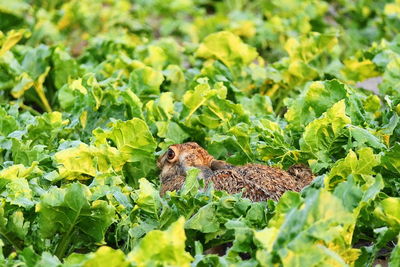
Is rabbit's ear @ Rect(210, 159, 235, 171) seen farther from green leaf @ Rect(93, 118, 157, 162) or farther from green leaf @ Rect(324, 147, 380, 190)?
green leaf @ Rect(324, 147, 380, 190)

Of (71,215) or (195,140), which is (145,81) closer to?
(195,140)

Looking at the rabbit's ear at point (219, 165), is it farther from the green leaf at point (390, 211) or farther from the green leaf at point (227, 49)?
the green leaf at point (227, 49)

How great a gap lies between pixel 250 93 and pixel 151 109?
3.82 ft

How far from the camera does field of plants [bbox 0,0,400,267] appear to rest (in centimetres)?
336

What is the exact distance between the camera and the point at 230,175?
163 inches

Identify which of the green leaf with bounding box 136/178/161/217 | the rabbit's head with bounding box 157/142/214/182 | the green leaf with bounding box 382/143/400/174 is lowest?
the rabbit's head with bounding box 157/142/214/182

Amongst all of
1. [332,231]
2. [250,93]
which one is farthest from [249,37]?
[332,231]

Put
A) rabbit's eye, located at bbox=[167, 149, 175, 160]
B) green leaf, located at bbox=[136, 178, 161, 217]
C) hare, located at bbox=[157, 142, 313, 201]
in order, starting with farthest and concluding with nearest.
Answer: rabbit's eye, located at bbox=[167, 149, 175, 160]
hare, located at bbox=[157, 142, 313, 201]
green leaf, located at bbox=[136, 178, 161, 217]

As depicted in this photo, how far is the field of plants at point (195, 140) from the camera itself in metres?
3.36

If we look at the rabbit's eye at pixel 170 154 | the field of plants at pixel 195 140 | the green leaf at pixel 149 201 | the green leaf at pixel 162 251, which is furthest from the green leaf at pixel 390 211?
the rabbit's eye at pixel 170 154

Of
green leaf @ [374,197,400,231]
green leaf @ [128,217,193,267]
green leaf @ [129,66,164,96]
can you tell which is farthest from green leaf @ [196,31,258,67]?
green leaf @ [128,217,193,267]

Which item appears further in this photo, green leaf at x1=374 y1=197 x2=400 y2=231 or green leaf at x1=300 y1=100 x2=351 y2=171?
green leaf at x1=300 y1=100 x2=351 y2=171

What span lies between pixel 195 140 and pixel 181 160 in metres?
0.63

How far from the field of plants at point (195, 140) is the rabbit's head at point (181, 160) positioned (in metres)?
0.09
